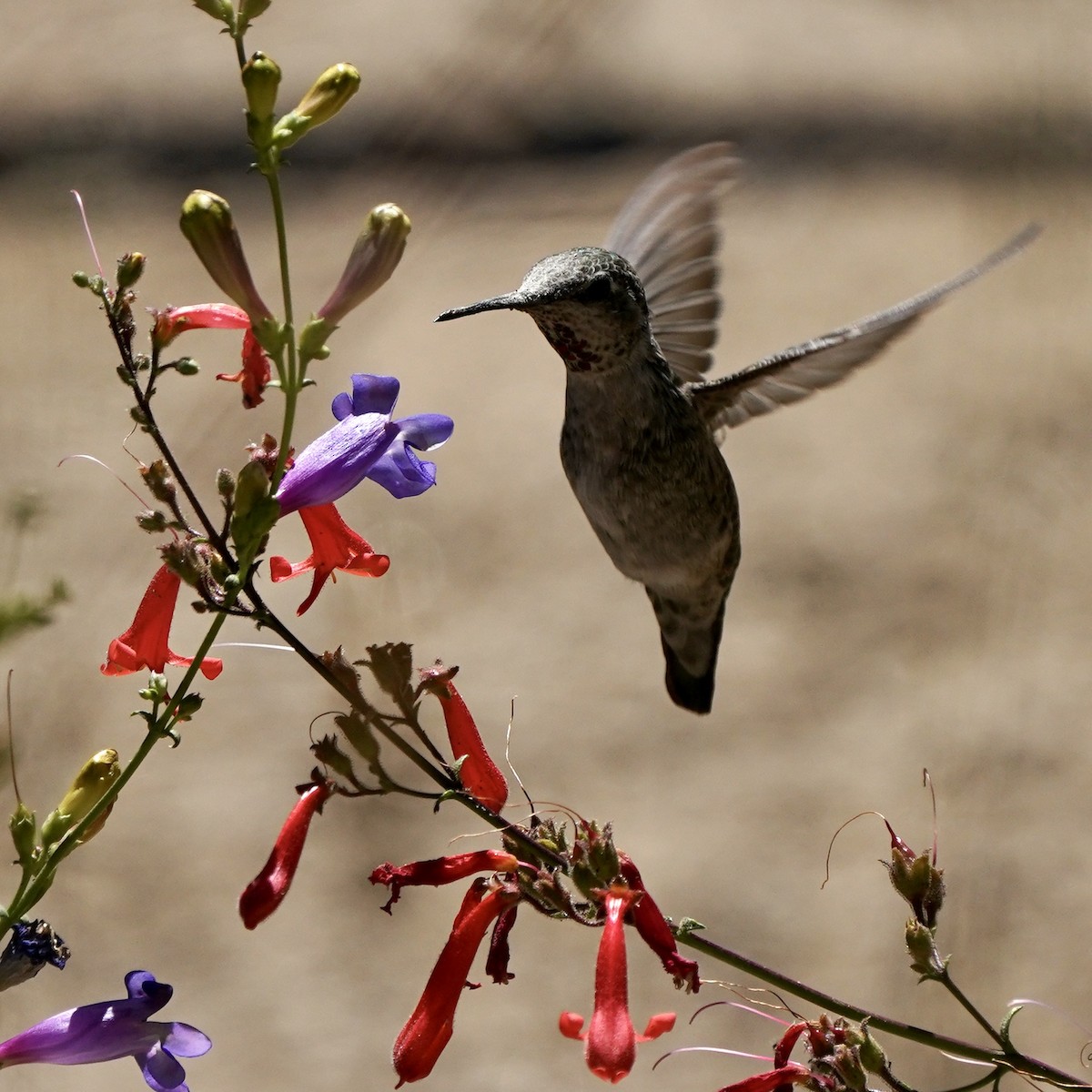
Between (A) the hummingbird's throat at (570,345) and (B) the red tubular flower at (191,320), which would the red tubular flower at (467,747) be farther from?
(A) the hummingbird's throat at (570,345)

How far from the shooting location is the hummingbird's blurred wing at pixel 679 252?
2299 mm

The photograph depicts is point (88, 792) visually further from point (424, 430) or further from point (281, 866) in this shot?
point (424, 430)

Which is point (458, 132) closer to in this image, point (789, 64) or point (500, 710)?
point (789, 64)

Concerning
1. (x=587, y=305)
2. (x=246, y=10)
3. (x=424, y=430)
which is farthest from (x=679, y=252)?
(x=246, y=10)

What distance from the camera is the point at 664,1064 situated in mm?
3861

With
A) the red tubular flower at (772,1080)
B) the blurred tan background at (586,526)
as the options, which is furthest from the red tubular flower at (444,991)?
the blurred tan background at (586,526)

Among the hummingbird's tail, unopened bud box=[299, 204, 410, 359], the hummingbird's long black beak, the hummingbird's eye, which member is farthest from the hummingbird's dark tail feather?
unopened bud box=[299, 204, 410, 359]

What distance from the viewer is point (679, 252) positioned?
2422mm

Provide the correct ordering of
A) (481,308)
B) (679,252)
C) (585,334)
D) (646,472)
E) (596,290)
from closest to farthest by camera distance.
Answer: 1. (481,308)
2. (596,290)
3. (585,334)
4. (646,472)
5. (679,252)

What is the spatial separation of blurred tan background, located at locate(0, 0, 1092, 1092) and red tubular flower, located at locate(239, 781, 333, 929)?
2541mm

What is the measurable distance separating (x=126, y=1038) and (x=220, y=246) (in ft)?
2.20

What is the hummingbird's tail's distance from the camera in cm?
249

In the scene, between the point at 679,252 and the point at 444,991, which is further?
the point at 679,252

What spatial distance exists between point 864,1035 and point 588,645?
3.37 meters
